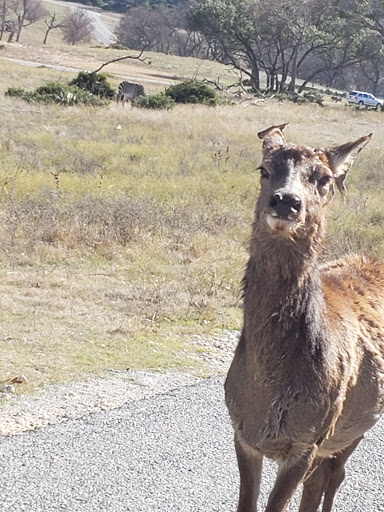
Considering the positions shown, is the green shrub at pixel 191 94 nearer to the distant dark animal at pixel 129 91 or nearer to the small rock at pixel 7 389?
the distant dark animal at pixel 129 91

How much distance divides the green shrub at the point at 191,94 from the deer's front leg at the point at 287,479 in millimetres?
32564

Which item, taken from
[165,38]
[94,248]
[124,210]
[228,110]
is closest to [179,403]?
[94,248]

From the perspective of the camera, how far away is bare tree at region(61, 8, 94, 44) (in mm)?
90625

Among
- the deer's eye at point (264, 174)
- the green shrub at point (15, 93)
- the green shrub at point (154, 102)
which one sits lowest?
the green shrub at point (15, 93)

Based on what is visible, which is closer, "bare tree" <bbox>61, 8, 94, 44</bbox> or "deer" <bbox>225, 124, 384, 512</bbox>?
"deer" <bbox>225, 124, 384, 512</bbox>

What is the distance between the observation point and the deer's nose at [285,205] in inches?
138

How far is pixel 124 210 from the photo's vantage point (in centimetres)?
1192

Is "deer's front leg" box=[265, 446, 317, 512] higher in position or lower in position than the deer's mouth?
lower

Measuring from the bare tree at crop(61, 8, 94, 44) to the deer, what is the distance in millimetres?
91235

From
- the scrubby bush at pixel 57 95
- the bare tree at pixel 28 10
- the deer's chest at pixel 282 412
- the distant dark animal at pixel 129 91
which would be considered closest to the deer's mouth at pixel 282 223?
the deer's chest at pixel 282 412

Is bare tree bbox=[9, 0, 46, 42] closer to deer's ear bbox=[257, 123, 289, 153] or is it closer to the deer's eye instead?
deer's ear bbox=[257, 123, 289, 153]

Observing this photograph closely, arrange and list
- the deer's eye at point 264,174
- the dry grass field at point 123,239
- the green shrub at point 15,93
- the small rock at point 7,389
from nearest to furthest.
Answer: the deer's eye at point 264,174 < the small rock at point 7,389 < the dry grass field at point 123,239 < the green shrub at point 15,93

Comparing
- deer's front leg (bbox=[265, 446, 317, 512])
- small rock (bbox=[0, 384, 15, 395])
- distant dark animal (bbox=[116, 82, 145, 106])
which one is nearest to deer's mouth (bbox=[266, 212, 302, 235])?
deer's front leg (bbox=[265, 446, 317, 512])

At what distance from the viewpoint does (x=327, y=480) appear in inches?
185
